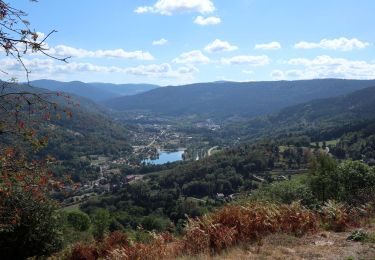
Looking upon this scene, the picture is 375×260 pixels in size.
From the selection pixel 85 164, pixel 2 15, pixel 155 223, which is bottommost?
pixel 85 164

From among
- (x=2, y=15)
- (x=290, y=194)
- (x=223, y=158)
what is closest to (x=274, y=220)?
(x=2, y=15)

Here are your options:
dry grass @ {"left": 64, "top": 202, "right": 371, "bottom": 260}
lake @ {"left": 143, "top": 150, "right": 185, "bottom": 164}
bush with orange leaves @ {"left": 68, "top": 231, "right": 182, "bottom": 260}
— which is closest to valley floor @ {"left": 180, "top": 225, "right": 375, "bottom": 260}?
dry grass @ {"left": 64, "top": 202, "right": 371, "bottom": 260}

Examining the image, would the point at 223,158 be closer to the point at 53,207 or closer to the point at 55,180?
the point at 53,207

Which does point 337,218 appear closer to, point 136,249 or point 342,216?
point 342,216

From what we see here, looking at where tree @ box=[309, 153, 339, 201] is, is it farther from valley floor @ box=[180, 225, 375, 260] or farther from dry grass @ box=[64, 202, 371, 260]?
valley floor @ box=[180, 225, 375, 260]

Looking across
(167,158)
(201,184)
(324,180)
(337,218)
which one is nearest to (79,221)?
(324,180)

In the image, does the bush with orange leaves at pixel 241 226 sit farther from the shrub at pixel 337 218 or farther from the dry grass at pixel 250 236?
the shrub at pixel 337 218

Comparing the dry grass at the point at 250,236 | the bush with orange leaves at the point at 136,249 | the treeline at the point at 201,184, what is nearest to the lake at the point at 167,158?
the treeline at the point at 201,184

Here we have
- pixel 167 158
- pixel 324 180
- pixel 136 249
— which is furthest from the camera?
pixel 167 158

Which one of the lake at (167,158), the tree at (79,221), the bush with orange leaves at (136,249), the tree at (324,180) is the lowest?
the lake at (167,158)
